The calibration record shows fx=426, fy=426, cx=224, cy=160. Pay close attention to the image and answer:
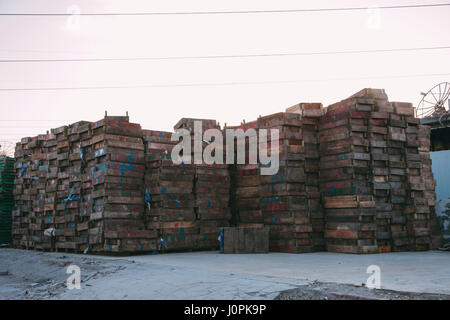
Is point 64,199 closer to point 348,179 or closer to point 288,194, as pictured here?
point 288,194

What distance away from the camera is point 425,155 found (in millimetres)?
14539

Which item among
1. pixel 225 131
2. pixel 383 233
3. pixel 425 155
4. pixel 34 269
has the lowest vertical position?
pixel 34 269

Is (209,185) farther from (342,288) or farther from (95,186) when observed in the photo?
(342,288)

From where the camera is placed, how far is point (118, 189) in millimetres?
13047

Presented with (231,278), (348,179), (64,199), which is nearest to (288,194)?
(348,179)

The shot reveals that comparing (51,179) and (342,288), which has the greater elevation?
(51,179)

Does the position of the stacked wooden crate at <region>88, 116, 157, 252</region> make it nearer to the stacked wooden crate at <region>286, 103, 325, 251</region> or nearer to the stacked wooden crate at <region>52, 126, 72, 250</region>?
the stacked wooden crate at <region>52, 126, 72, 250</region>

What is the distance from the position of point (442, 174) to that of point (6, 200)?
1926 centimetres

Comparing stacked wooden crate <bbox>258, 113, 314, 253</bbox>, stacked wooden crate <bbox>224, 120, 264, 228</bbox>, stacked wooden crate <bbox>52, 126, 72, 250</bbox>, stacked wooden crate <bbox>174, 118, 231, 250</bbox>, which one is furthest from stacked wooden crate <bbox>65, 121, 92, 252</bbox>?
stacked wooden crate <bbox>258, 113, 314, 253</bbox>

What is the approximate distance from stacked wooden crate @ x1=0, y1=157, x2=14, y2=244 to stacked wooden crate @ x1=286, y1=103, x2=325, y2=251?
530 inches

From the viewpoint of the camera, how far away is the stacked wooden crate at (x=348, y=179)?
40.4 ft

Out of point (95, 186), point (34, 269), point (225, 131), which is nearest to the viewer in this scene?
point (34, 269)
